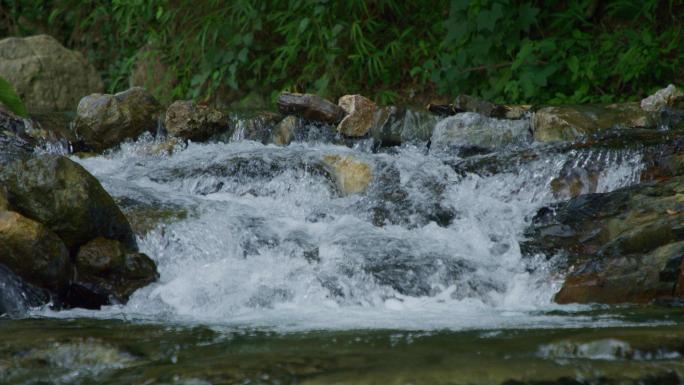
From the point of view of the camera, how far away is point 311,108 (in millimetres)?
6434

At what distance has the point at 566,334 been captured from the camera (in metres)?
2.60

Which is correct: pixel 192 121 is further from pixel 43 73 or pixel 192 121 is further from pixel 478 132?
pixel 43 73

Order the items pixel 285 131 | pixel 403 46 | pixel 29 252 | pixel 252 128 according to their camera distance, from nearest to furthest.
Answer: pixel 29 252 → pixel 285 131 → pixel 252 128 → pixel 403 46

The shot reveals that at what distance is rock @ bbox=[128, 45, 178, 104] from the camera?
31.9ft

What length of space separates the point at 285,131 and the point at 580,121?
6.83 ft

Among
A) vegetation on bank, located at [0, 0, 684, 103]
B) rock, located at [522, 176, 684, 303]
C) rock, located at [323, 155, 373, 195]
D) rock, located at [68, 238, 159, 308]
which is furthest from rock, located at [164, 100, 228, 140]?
rock, located at [522, 176, 684, 303]

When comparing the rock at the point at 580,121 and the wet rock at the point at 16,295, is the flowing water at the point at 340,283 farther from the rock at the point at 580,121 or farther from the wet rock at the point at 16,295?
the rock at the point at 580,121

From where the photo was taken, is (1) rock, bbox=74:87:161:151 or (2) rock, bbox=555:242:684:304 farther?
(1) rock, bbox=74:87:161:151

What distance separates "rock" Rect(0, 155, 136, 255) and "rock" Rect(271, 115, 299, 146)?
2387 mm

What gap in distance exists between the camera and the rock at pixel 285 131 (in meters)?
6.39

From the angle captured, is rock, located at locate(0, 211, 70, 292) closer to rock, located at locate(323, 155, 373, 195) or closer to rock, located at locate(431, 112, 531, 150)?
rock, located at locate(323, 155, 373, 195)

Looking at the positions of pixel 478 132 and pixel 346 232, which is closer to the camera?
pixel 346 232

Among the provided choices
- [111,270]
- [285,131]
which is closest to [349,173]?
[285,131]

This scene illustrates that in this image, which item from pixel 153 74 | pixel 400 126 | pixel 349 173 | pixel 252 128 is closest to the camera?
pixel 349 173
